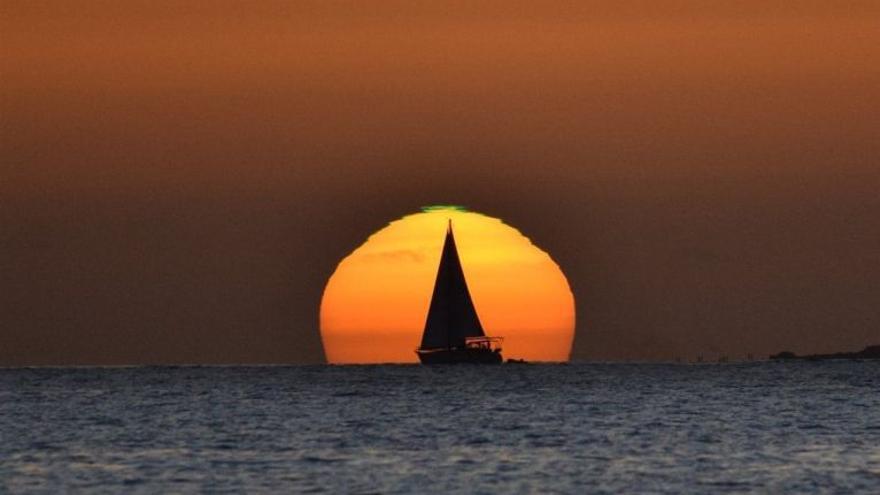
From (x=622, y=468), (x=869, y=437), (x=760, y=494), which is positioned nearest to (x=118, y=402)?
(x=869, y=437)

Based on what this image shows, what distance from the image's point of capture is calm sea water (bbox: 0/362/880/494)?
69.1 meters

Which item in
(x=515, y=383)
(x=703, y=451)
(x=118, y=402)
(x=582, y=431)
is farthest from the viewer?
(x=515, y=383)

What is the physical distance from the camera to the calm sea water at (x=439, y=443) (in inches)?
2721

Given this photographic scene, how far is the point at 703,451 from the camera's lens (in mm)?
83312

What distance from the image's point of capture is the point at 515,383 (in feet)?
627

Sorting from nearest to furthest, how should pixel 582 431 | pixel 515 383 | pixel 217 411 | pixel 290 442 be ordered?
pixel 290 442, pixel 582 431, pixel 217 411, pixel 515 383

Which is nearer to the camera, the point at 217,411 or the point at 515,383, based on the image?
the point at 217,411

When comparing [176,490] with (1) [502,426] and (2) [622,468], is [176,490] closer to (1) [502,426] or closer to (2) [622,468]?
(2) [622,468]

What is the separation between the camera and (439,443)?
3492 inches

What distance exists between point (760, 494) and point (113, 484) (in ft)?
69.7

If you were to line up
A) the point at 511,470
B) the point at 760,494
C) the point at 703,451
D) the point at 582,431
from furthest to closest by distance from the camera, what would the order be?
the point at 582,431, the point at 703,451, the point at 511,470, the point at 760,494

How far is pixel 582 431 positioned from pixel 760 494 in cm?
3350

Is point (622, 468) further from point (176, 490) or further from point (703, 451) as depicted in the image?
point (176, 490)

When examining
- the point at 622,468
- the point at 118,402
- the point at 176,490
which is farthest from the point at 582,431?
the point at 118,402
